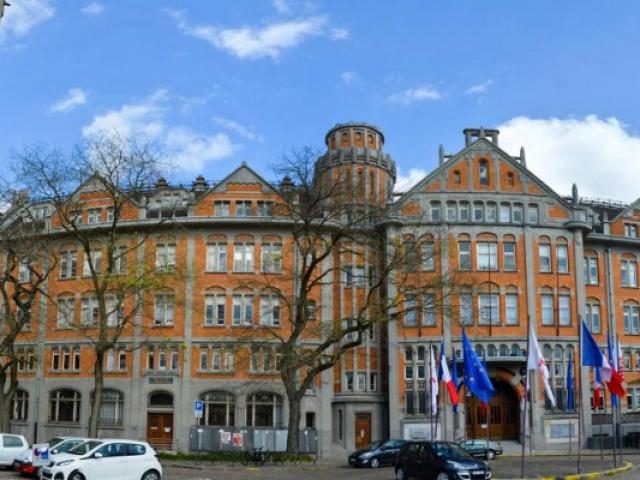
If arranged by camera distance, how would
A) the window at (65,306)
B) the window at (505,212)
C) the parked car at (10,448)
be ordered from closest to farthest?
the parked car at (10,448) < the window at (65,306) < the window at (505,212)

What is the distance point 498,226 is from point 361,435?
16.8 m

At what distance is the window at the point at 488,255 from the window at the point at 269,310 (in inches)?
556

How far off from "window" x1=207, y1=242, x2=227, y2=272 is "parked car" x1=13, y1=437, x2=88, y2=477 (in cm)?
2248

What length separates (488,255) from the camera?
53875 millimetres

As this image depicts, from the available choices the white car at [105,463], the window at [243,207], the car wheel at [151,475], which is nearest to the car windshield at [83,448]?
the white car at [105,463]

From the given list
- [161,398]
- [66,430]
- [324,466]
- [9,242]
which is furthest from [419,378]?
[9,242]

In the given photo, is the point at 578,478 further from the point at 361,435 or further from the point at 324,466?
the point at 361,435

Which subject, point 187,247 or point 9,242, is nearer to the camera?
point 9,242

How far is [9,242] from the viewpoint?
4106 cm

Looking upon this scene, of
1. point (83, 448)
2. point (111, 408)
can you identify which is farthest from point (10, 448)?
point (111, 408)

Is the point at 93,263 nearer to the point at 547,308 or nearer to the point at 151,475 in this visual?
the point at 151,475

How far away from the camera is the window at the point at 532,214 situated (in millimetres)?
54875

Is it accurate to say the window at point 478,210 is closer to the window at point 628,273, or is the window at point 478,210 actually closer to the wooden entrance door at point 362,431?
the window at point 628,273

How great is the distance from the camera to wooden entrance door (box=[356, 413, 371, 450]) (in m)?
52.2
